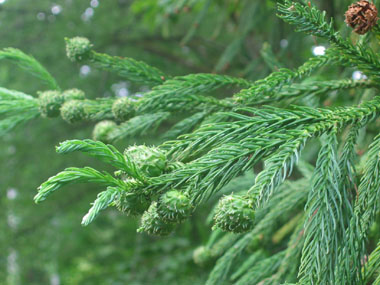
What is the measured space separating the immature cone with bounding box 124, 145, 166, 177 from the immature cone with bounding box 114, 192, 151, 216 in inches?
2.4

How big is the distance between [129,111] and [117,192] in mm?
588

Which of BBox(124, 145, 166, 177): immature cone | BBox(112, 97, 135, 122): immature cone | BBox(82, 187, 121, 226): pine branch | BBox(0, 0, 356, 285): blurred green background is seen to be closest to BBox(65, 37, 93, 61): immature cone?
BBox(112, 97, 135, 122): immature cone

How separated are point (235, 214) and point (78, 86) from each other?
12.6ft

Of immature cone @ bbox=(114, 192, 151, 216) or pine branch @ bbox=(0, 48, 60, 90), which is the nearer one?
immature cone @ bbox=(114, 192, 151, 216)

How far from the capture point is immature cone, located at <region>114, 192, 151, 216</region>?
2.94 ft

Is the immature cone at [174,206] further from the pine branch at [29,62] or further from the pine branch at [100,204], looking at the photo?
the pine branch at [29,62]

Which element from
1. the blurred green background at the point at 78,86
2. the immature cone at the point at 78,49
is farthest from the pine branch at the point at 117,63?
the blurred green background at the point at 78,86

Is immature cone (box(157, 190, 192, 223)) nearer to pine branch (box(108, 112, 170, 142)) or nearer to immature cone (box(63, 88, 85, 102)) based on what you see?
pine branch (box(108, 112, 170, 142))

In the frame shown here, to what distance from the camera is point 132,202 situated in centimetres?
90

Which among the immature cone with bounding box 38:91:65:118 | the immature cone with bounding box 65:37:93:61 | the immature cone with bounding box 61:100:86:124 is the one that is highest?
the immature cone with bounding box 65:37:93:61

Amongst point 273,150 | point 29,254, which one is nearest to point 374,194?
point 273,150

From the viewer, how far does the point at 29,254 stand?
4844 millimetres

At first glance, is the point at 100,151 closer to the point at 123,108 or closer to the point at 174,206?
the point at 174,206

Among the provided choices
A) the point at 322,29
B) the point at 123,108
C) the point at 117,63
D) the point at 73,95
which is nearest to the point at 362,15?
the point at 322,29
